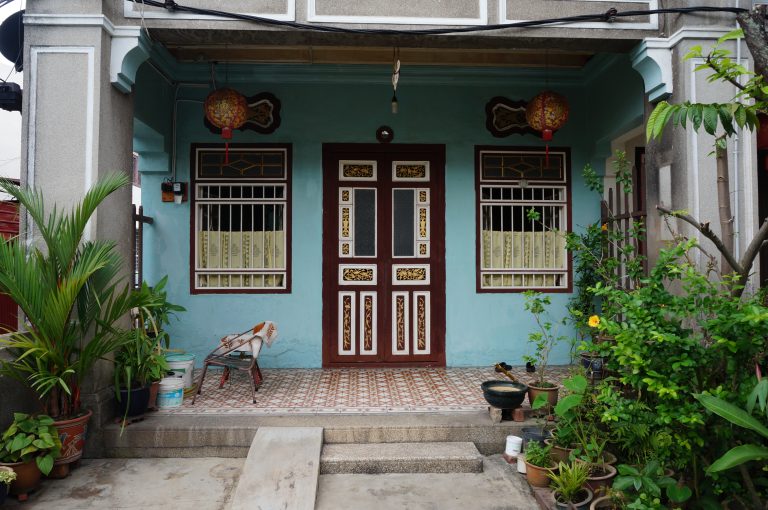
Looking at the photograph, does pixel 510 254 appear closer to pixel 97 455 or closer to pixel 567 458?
pixel 567 458

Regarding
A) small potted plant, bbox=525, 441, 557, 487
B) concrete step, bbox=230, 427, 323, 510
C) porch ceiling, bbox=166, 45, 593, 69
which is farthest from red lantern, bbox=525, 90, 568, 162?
concrete step, bbox=230, 427, 323, 510

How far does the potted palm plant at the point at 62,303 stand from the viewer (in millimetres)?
3441

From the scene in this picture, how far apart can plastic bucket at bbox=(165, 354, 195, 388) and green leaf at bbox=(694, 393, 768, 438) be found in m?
4.02

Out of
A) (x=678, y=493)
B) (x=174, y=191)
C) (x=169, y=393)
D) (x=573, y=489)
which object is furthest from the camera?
(x=174, y=191)

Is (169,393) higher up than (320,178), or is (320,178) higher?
(320,178)

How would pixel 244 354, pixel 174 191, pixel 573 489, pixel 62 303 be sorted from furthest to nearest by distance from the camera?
pixel 174 191 → pixel 244 354 → pixel 62 303 → pixel 573 489

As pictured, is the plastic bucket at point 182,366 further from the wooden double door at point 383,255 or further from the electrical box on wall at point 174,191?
the electrical box on wall at point 174,191

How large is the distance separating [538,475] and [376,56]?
4343 millimetres

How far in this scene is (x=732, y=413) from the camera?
→ 8.05 ft

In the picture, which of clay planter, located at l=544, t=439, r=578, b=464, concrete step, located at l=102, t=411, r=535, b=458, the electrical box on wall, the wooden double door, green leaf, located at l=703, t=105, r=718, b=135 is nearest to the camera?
green leaf, located at l=703, t=105, r=718, b=135

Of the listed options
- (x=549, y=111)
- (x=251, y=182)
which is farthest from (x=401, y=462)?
(x=251, y=182)

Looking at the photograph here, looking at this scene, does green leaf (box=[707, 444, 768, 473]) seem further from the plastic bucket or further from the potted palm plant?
the plastic bucket

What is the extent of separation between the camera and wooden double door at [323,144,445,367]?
19.6ft

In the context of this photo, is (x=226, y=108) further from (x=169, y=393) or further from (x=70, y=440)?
(x=70, y=440)
